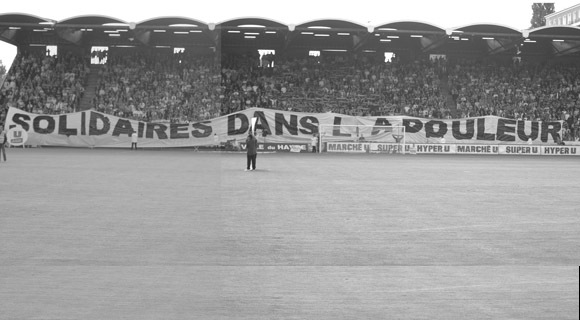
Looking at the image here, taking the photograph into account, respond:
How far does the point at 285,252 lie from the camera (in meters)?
10.3

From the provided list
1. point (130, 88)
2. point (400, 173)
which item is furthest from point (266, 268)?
point (130, 88)

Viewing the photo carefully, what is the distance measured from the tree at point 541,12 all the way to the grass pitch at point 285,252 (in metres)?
115

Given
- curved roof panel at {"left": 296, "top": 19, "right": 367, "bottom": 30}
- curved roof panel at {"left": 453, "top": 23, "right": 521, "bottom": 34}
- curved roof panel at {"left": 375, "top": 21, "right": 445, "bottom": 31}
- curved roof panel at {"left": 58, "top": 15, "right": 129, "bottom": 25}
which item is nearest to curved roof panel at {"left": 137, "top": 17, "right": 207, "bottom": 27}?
curved roof panel at {"left": 58, "top": 15, "right": 129, "bottom": 25}

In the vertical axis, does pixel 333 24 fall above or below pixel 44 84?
above

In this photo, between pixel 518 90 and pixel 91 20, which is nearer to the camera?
pixel 91 20

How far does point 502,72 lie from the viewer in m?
60.9

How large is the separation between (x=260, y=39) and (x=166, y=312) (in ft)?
178

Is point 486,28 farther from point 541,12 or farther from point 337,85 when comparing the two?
point 541,12

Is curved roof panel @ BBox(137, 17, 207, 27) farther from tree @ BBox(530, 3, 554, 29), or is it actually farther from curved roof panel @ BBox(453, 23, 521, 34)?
tree @ BBox(530, 3, 554, 29)

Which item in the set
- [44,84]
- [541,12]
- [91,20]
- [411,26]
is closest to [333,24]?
[411,26]

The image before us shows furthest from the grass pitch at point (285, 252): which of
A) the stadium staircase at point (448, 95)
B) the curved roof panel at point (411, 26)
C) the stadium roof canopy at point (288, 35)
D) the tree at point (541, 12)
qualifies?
the tree at point (541, 12)

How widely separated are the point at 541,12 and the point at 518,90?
75.4 m

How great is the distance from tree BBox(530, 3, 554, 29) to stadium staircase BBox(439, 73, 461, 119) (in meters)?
74.1

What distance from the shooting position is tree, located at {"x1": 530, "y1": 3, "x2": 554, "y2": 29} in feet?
416
